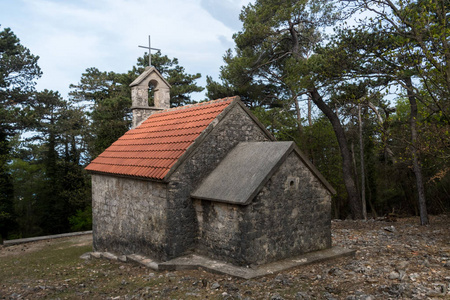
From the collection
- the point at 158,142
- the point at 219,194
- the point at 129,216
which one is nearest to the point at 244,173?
the point at 219,194

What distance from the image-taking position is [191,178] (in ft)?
29.9

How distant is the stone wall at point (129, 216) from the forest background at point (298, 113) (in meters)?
5.77

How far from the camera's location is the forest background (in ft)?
35.9

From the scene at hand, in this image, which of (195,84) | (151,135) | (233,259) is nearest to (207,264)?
(233,259)

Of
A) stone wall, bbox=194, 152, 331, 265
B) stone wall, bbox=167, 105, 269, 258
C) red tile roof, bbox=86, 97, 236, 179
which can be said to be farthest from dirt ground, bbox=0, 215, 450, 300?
red tile roof, bbox=86, 97, 236, 179

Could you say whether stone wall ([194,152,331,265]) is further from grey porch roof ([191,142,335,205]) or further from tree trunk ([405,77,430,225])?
tree trunk ([405,77,430,225])

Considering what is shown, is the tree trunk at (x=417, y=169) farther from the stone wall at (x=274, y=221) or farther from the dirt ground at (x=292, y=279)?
the stone wall at (x=274, y=221)

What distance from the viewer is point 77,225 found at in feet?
77.6

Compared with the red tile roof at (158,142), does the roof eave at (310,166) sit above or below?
below

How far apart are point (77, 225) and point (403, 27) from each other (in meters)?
21.3

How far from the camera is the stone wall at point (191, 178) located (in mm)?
8844

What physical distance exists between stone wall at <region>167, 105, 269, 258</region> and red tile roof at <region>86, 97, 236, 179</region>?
0.31m

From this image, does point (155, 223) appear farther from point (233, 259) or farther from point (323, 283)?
point (323, 283)

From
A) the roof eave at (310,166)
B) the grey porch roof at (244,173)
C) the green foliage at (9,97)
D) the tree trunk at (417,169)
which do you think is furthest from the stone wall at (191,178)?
the green foliage at (9,97)
